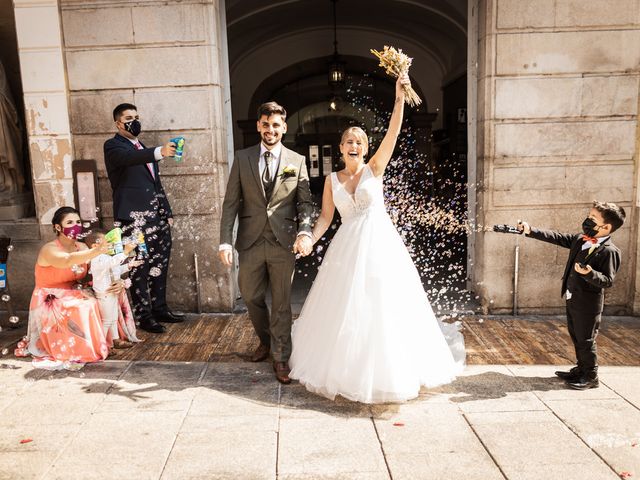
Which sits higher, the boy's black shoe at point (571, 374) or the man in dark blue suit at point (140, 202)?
the man in dark blue suit at point (140, 202)

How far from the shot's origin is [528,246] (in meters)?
6.30

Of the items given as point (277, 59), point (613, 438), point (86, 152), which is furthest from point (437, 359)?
point (277, 59)

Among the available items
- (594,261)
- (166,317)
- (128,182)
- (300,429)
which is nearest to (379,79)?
(128,182)

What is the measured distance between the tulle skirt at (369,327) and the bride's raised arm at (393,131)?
1.22 feet

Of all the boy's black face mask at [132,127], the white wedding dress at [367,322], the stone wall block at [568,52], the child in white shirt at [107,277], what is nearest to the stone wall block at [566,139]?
the stone wall block at [568,52]

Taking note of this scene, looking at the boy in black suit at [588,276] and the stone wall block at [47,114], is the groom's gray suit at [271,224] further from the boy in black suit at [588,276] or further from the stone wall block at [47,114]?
the stone wall block at [47,114]

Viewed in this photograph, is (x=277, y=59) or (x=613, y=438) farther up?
(x=277, y=59)

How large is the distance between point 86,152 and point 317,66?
9384 mm

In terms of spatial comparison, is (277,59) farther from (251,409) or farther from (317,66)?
(251,409)

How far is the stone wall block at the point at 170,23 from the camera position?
602cm

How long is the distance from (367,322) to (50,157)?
4.58m

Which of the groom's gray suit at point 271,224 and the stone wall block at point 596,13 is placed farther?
the stone wall block at point 596,13

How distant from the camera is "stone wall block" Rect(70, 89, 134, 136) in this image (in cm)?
618

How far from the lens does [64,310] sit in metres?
4.87
